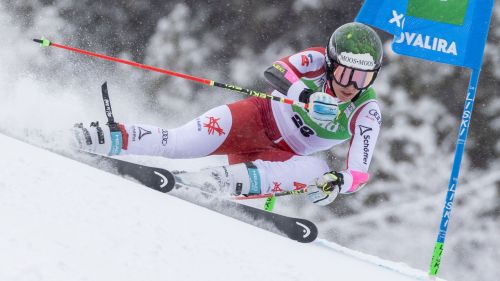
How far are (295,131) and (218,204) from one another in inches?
51.8

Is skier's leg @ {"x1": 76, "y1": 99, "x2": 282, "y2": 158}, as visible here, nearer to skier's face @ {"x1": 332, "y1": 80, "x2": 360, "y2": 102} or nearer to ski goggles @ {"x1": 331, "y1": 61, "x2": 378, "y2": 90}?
skier's face @ {"x1": 332, "y1": 80, "x2": 360, "y2": 102}

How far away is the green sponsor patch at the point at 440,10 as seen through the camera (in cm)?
485

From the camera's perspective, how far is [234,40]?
13.3m

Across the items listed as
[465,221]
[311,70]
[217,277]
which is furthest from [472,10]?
[465,221]

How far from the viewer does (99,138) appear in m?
3.92

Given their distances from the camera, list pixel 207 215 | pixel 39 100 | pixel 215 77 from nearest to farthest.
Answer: pixel 207 215
pixel 39 100
pixel 215 77

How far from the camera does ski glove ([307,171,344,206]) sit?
416cm

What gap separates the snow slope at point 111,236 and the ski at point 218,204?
31cm

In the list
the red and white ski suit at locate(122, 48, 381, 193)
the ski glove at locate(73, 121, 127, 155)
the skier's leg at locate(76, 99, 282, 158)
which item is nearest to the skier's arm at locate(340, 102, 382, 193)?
the red and white ski suit at locate(122, 48, 381, 193)

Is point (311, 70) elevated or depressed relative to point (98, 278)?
elevated

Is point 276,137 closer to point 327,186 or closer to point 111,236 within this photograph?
point 327,186

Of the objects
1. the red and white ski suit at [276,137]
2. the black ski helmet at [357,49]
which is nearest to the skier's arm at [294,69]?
the red and white ski suit at [276,137]

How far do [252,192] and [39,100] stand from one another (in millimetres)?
1467

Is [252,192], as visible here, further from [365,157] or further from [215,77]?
[215,77]
